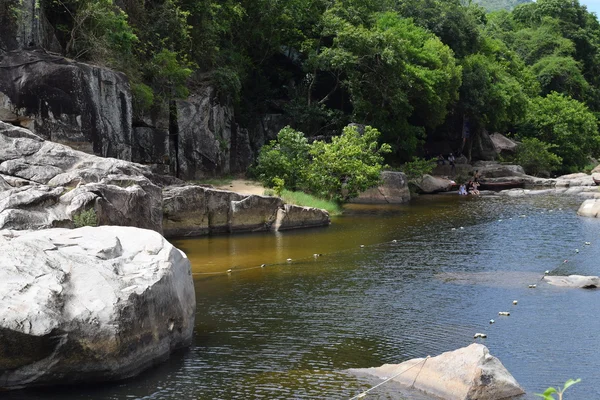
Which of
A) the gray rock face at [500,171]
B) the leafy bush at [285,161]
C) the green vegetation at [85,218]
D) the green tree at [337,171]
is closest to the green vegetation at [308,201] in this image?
the green tree at [337,171]

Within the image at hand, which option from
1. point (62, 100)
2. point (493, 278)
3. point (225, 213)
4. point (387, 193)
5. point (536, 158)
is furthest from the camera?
point (536, 158)

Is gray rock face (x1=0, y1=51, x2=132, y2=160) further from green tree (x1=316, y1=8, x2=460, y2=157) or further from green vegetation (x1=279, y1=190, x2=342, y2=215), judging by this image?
green tree (x1=316, y1=8, x2=460, y2=157)

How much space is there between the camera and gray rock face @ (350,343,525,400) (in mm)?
9055

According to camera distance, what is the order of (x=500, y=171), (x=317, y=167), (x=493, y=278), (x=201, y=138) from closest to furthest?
(x=493, y=278)
(x=317, y=167)
(x=201, y=138)
(x=500, y=171)

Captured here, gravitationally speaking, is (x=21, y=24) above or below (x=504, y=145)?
above

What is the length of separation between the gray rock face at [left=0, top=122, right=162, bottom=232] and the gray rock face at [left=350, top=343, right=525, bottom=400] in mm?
8013

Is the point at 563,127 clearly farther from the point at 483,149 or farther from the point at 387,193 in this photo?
the point at 387,193

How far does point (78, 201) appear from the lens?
51.5 ft

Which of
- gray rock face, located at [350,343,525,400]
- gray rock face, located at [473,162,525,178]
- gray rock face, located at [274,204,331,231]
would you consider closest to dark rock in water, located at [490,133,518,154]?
gray rock face, located at [473,162,525,178]

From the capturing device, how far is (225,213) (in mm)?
24344

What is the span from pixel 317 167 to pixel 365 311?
16.6 meters

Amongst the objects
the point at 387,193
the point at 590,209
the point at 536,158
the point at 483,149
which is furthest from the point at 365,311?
the point at 483,149

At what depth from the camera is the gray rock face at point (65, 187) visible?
575 inches

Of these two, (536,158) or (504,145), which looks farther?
(504,145)
